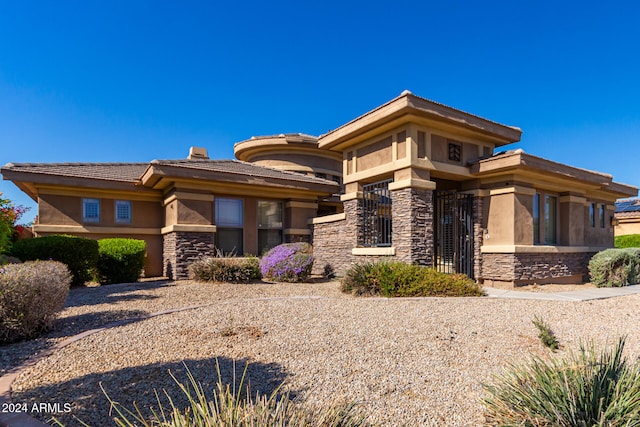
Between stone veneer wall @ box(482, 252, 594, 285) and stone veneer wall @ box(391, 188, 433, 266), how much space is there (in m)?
2.22

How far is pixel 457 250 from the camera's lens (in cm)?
1210

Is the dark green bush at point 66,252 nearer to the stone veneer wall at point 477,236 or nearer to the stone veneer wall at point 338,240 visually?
the stone veneer wall at point 338,240

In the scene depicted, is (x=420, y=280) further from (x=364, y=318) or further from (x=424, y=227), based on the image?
(x=364, y=318)

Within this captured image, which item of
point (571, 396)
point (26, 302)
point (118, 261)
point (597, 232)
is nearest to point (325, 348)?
point (571, 396)

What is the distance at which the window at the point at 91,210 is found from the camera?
42.6 ft

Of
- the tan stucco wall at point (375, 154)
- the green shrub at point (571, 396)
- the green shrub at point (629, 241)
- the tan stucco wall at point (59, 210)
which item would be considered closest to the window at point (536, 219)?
the tan stucco wall at point (375, 154)

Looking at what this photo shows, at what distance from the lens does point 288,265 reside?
1117cm

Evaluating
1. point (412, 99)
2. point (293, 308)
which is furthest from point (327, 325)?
point (412, 99)

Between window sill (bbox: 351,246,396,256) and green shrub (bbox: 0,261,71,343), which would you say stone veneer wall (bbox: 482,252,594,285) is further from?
green shrub (bbox: 0,261,71,343)

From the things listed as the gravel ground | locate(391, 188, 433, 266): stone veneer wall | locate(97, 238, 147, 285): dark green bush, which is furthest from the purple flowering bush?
locate(97, 238, 147, 285): dark green bush

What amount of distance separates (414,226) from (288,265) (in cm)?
386

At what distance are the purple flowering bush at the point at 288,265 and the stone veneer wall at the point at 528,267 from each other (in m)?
5.56

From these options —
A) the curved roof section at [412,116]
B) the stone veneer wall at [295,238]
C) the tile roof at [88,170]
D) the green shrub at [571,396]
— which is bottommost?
the green shrub at [571,396]

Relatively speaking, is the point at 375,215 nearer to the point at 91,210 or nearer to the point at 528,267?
the point at 528,267
